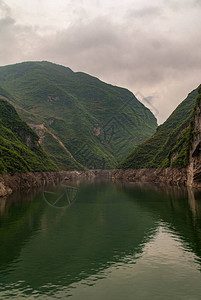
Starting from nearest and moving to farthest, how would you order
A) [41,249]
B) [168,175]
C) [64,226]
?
[41,249], [64,226], [168,175]

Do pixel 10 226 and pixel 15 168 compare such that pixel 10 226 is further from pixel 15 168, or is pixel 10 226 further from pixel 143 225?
pixel 15 168

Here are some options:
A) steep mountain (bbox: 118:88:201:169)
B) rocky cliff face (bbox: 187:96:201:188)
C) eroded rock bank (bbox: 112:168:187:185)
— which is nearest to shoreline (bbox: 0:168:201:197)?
eroded rock bank (bbox: 112:168:187:185)

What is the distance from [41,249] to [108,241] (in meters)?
7.29

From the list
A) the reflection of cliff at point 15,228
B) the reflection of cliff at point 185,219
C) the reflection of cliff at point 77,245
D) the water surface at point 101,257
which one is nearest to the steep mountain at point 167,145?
the reflection of cliff at point 185,219

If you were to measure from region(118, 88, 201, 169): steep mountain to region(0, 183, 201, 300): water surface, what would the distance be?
262 feet

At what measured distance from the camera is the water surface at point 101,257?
61.7 ft

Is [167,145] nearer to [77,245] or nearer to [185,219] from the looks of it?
[185,219]

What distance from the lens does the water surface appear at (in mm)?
18797

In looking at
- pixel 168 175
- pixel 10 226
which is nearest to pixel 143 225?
pixel 10 226

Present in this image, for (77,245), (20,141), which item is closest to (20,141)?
(20,141)

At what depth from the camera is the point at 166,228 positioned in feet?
120

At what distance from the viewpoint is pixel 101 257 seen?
25.5 m

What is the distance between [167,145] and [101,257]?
130 metres

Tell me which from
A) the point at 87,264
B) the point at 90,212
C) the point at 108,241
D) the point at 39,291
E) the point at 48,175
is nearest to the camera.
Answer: the point at 39,291
